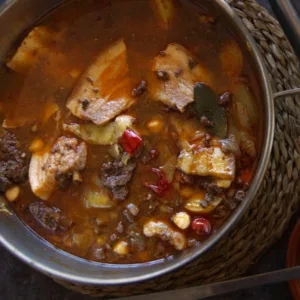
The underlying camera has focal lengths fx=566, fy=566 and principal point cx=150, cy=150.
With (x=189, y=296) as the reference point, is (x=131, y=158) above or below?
above

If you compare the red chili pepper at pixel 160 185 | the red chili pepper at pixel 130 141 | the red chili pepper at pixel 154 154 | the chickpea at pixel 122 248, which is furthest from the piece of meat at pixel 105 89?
the chickpea at pixel 122 248

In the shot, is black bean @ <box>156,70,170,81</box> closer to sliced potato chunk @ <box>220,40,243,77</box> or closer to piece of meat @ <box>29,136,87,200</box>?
sliced potato chunk @ <box>220,40,243,77</box>

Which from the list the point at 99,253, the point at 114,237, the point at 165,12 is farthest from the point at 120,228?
the point at 165,12

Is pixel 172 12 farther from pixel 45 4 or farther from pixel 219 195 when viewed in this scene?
pixel 219 195

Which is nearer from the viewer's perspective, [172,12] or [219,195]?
[219,195]

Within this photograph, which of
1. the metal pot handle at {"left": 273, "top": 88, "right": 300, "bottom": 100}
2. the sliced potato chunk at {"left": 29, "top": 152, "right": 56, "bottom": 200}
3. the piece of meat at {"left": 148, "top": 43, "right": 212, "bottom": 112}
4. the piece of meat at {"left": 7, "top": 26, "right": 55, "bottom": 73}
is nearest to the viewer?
the metal pot handle at {"left": 273, "top": 88, "right": 300, "bottom": 100}

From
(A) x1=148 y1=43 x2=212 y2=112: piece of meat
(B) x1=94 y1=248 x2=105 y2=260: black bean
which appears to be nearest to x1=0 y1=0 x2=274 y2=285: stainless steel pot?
(B) x1=94 y1=248 x2=105 y2=260: black bean

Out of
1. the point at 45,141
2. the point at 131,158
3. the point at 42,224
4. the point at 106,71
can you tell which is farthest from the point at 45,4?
the point at 42,224
